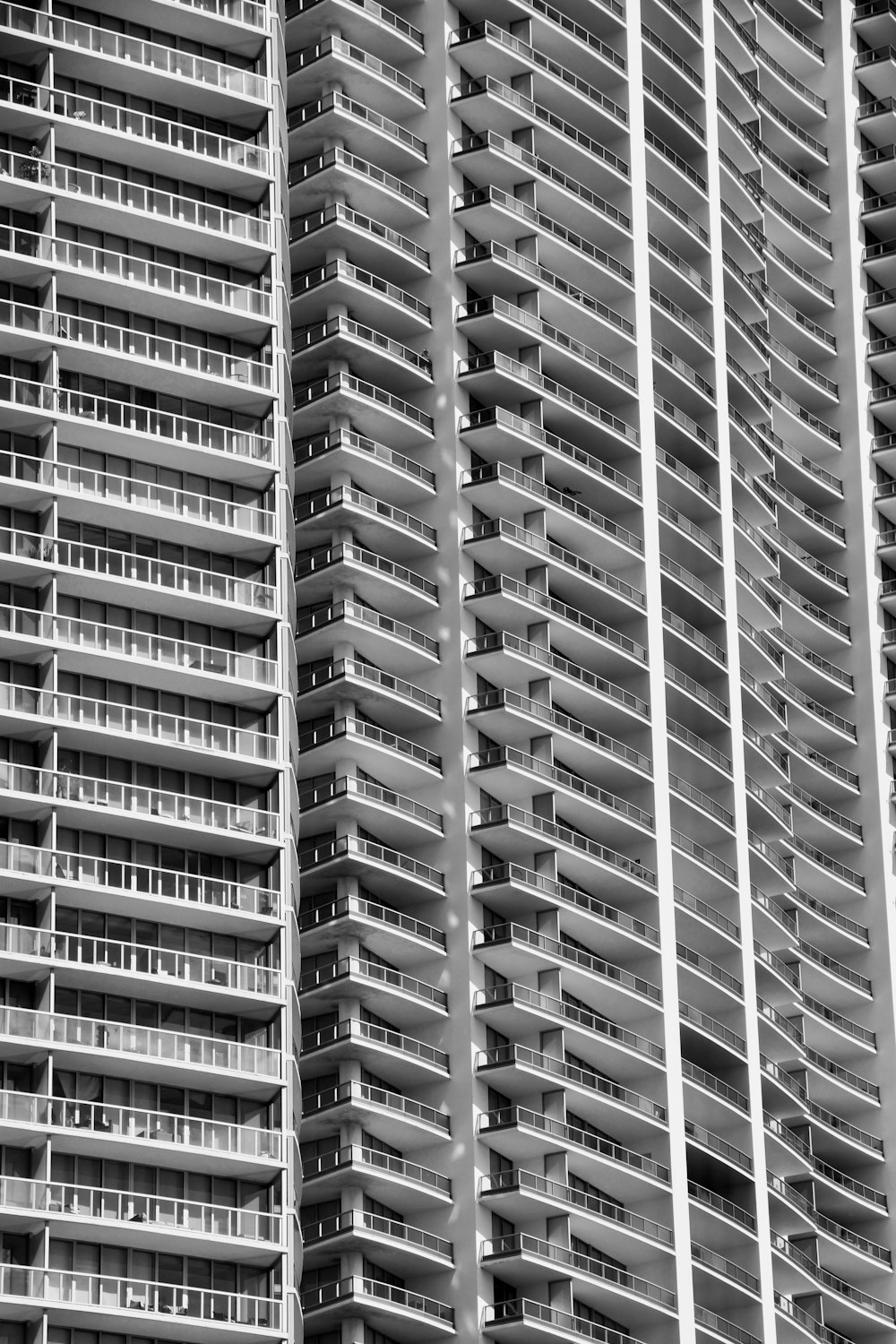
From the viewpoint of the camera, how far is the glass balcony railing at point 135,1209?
9456 cm

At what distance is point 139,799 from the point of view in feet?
338

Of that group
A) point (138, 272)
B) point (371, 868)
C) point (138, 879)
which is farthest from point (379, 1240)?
point (138, 272)

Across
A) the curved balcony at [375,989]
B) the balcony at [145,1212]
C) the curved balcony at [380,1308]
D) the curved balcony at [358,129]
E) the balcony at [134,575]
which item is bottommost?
the balcony at [145,1212]

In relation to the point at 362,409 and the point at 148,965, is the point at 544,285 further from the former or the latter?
the point at 148,965

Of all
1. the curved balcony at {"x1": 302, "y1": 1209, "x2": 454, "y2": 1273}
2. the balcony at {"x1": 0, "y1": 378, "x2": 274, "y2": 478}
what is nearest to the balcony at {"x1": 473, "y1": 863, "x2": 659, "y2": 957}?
the curved balcony at {"x1": 302, "y1": 1209, "x2": 454, "y2": 1273}

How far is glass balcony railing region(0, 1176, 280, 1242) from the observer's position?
310 feet

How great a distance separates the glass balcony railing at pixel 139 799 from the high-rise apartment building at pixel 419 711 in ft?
0.63

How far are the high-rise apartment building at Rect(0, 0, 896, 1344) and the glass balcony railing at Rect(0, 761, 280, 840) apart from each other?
0.63ft

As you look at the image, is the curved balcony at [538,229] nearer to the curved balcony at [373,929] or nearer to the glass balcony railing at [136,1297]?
the curved balcony at [373,929]

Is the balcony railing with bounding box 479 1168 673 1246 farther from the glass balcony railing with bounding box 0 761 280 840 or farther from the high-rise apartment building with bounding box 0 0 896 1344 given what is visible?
the glass balcony railing with bounding box 0 761 280 840

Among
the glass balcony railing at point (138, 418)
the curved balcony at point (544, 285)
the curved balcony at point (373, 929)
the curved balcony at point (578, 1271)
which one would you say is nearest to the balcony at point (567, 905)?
the curved balcony at point (373, 929)

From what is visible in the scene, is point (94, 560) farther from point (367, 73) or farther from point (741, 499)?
point (741, 499)

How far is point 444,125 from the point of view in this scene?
125 metres

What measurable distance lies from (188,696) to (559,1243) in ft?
73.8
